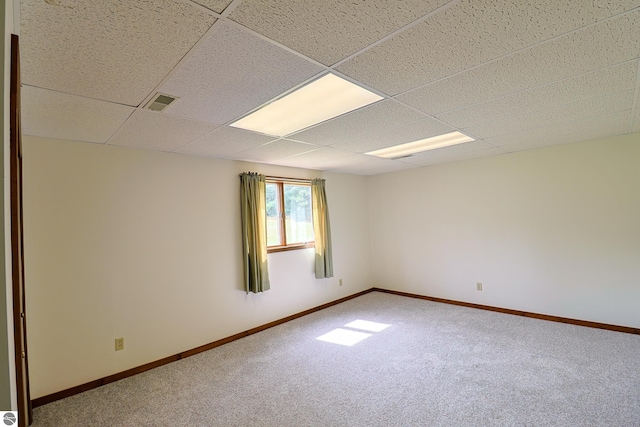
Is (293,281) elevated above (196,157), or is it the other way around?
(196,157)

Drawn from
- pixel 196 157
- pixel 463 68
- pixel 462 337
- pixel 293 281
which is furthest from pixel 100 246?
pixel 462 337

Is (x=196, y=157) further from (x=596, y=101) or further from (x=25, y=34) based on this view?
(x=596, y=101)

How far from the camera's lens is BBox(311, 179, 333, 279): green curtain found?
4660 millimetres

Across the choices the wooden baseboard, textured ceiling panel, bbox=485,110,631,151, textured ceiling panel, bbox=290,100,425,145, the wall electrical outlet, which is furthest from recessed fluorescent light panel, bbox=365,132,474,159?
the wall electrical outlet

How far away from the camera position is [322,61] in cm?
153

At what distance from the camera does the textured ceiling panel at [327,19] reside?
1130 millimetres

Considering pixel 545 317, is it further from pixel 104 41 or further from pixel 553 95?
pixel 104 41

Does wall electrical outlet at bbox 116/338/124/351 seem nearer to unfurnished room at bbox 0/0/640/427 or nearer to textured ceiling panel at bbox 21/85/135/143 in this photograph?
unfurnished room at bbox 0/0/640/427

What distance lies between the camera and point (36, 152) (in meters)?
2.47

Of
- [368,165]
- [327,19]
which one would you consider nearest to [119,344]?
[327,19]

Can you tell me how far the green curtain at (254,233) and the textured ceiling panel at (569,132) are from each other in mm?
2822

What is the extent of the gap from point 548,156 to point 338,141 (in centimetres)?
284

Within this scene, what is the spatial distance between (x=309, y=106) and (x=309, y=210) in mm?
2643

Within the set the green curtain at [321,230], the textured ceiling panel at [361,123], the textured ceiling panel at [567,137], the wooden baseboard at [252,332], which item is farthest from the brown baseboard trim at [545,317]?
the textured ceiling panel at [361,123]
